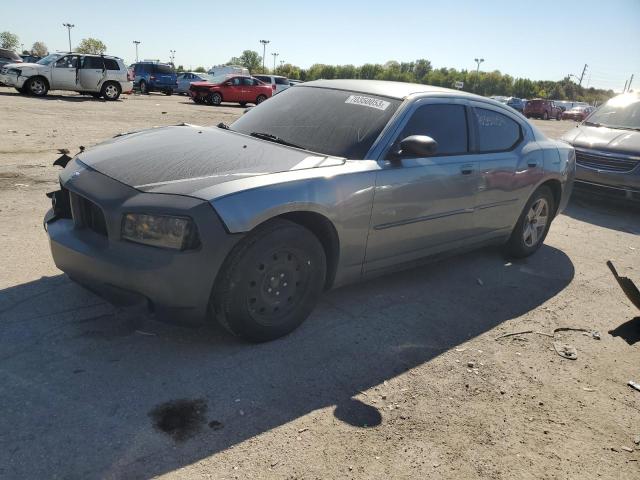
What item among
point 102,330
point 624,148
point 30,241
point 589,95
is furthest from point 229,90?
point 589,95

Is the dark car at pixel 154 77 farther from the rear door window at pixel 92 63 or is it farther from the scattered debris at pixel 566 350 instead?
the scattered debris at pixel 566 350

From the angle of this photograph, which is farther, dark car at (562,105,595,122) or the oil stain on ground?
dark car at (562,105,595,122)

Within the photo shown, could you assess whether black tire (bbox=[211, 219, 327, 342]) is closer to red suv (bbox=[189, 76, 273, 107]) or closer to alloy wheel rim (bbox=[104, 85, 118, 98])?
alloy wheel rim (bbox=[104, 85, 118, 98])

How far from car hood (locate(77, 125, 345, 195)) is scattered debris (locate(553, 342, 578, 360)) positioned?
200 cm

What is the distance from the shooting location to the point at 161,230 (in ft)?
9.30

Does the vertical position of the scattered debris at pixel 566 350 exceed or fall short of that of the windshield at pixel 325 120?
it falls short

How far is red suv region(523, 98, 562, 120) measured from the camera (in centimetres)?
4316

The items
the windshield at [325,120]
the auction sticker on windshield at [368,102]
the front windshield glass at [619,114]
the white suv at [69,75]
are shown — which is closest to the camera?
the windshield at [325,120]

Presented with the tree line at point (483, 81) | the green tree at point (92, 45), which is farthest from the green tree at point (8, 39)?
the tree line at point (483, 81)

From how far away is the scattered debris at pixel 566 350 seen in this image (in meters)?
3.62

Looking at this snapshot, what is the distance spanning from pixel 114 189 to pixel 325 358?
62.7 inches

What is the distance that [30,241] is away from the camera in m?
4.60

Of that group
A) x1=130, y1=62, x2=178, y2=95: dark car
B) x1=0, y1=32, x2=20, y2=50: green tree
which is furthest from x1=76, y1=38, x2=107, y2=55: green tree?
x1=130, y1=62, x2=178, y2=95: dark car

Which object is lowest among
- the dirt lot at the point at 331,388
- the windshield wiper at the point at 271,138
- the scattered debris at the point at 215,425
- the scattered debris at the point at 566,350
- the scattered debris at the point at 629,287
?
the scattered debris at the point at 215,425
